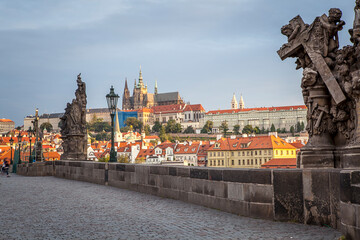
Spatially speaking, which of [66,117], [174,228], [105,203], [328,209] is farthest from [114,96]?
[328,209]

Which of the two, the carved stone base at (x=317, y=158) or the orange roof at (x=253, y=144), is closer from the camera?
the carved stone base at (x=317, y=158)

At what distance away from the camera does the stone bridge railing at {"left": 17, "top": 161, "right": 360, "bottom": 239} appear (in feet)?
14.4

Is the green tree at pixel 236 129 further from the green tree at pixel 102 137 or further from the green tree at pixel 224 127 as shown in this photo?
the green tree at pixel 102 137

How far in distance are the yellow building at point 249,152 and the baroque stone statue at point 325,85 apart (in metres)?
75.9

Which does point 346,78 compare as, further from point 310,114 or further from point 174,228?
point 174,228

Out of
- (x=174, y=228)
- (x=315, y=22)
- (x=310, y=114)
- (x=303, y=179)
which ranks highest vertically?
(x=315, y=22)

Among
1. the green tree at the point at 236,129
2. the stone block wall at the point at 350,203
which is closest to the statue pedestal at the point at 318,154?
the stone block wall at the point at 350,203

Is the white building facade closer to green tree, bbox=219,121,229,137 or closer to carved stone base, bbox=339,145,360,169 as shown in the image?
green tree, bbox=219,121,229,137

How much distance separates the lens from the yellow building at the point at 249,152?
8256 centimetres

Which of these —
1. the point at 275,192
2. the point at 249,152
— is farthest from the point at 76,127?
the point at 249,152

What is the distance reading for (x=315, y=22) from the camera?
6.29 m

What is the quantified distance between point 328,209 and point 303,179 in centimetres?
45

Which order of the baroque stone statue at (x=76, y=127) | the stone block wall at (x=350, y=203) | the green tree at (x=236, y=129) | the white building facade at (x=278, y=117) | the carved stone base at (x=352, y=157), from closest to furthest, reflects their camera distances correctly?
the stone block wall at (x=350, y=203) < the carved stone base at (x=352, y=157) < the baroque stone statue at (x=76, y=127) < the white building facade at (x=278, y=117) < the green tree at (x=236, y=129)

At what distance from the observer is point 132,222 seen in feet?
21.2
